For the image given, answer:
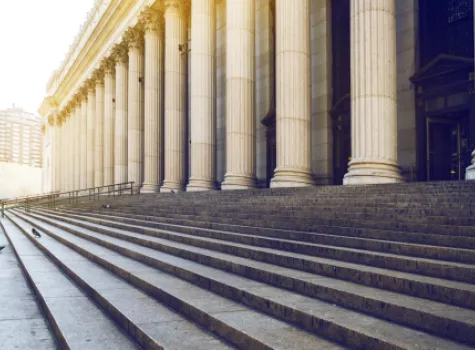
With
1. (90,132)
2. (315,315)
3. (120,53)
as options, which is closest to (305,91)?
(315,315)

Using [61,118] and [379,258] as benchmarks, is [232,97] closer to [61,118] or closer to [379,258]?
[379,258]

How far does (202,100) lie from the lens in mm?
23188

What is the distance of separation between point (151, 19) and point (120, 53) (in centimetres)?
676

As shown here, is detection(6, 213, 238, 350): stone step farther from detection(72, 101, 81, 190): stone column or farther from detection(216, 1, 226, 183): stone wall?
detection(72, 101, 81, 190): stone column

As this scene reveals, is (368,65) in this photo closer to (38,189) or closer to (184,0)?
(184,0)

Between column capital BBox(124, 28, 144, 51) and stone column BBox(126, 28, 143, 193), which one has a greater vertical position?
column capital BBox(124, 28, 144, 51)

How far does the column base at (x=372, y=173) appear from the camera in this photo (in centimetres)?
1340

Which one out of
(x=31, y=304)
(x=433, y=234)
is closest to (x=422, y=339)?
(x=433, y=234)

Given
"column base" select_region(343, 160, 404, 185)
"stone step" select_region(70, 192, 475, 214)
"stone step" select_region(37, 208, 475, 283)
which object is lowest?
"stone step" select_region(37, 208, 475, 283)

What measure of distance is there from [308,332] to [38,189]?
10092 cm

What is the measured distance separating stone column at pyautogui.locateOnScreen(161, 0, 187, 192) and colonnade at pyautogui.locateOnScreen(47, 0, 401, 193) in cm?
6

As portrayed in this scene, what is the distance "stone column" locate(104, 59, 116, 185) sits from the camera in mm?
38750

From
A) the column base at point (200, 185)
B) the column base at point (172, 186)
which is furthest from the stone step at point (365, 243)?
the column base at point (172, 186)

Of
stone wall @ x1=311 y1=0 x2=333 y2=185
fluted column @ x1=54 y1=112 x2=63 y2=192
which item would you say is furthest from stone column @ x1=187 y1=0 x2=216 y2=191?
fluted column @ x1=54 y1=112 x2=63 y2=192
